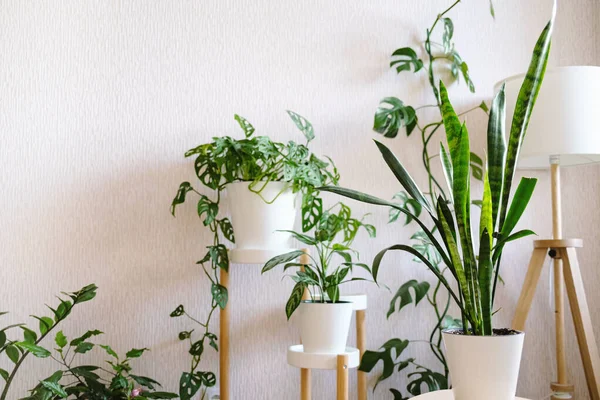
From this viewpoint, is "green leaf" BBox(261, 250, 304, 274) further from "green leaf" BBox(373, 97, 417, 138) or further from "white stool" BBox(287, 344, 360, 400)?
"green leaf" BBox(373, 97, 417, 138)

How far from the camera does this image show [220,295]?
1703 mm

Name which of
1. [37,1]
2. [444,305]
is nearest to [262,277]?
[444,305]

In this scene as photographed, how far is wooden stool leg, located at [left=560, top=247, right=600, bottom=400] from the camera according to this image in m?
1.76

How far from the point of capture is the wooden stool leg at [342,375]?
59.1 inches

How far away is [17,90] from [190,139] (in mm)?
563

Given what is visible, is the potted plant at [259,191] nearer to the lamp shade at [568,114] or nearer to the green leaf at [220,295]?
the green leaf at [220,295]

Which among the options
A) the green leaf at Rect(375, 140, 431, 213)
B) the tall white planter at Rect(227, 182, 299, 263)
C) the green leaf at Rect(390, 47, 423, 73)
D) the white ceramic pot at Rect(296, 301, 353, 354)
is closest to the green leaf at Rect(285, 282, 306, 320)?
the white ceramic pot at Rect(296, 301, 353, 354)

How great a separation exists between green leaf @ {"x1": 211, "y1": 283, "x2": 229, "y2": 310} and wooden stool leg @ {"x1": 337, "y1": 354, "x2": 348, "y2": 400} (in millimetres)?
395

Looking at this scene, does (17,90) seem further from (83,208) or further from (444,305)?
(444,305)

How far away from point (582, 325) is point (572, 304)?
0.07 metres

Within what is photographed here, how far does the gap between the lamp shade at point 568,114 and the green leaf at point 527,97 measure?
27.5 inches

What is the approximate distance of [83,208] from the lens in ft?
6.14

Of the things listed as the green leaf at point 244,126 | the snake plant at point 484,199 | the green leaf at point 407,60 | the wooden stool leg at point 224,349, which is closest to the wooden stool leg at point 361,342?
the wooden stool leg at point 224,349

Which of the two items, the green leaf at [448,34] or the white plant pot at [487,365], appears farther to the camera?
the green leaf at [448,34]
